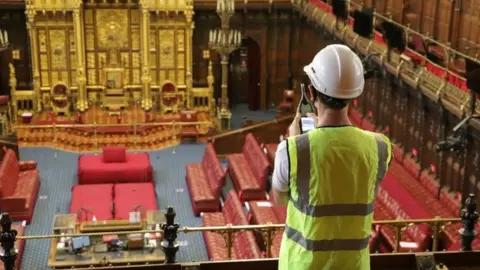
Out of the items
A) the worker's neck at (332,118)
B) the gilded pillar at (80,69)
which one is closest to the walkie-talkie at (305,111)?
the worker's neck at (332,118)

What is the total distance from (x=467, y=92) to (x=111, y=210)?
7520 millimetres

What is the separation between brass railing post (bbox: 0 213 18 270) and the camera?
6371 millimetres

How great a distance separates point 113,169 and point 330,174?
47.2 ft

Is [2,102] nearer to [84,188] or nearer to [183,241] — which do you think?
[84,188]

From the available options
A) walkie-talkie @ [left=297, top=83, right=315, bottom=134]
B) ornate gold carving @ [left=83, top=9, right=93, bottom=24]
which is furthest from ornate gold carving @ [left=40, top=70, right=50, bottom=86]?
walkie-talkie @ [left=297, top=83, right=315, bottom=134]

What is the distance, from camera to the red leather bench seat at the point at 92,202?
595 inches

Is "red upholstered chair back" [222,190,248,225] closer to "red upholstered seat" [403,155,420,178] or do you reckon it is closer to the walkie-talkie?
"red upholstered seat" [403,155,420,178]

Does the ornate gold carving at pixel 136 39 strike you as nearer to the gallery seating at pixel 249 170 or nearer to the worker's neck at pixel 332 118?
the gallery seating at pixel 249 170

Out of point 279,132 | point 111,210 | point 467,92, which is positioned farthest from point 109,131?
point 467,92

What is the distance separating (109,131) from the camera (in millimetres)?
21656

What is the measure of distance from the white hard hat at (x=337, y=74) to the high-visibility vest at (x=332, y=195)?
0.22 m

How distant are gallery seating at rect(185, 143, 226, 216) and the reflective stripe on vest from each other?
12007 mm

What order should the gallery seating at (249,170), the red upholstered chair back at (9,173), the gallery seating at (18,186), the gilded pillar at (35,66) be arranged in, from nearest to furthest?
the gallery seating at (18,186) → the red upholstered chair back at (9,173) → the gallery seating at (249,170) → the gilded pillar at (35,66)

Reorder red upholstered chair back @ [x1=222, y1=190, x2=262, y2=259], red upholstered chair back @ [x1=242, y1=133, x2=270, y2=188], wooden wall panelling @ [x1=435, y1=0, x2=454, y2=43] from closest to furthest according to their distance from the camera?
red upholstered chair back @ [x1=222, y1=190, x2=262, y2=259] < wooden wall panelling @ [x1=435, y1=0, x2=454, y2=43] < red upholstered chair back @ [x1=242, y1=133, x2=270, y2=188]
